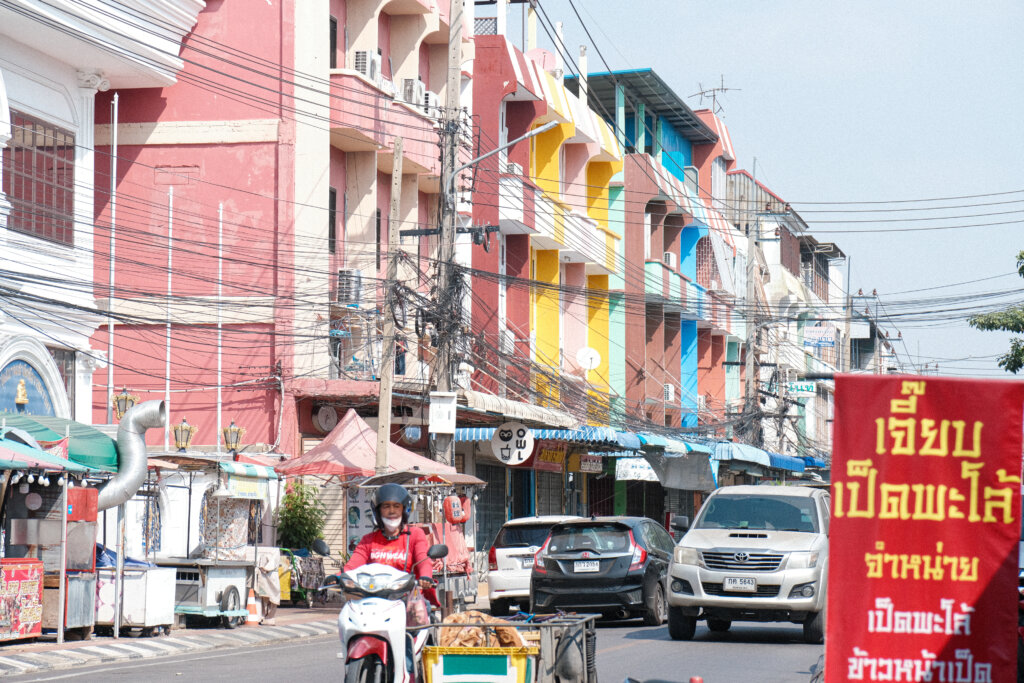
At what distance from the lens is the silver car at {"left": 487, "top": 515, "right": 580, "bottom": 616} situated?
73.0ft

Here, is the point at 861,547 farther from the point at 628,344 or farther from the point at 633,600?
the point at 628,344

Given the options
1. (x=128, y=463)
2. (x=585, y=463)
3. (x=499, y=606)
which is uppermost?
(x=128, y=463)

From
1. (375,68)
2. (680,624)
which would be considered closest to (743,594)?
(680,624)

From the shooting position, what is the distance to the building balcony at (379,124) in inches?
1131

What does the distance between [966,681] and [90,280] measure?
2127 centimetres

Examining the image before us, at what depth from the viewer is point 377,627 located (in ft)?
28.9

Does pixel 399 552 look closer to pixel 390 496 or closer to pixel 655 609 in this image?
pixel 390 496

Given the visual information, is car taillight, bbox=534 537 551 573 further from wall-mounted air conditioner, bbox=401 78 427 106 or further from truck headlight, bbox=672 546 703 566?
wall-mounted air conditioner, bbox=401 78 427 106

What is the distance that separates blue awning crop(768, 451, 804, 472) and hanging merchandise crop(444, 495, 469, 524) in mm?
25838

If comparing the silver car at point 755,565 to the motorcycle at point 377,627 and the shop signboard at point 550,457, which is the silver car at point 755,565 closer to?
the motorcycle at point 377,627

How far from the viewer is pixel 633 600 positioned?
773 inches

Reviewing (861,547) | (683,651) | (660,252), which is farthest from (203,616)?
(660,252)

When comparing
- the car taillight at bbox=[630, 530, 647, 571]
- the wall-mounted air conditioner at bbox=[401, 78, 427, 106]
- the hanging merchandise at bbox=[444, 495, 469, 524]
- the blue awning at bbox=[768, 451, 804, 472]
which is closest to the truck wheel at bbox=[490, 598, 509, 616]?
the hanging merchandise at bbox=[444, 495, 469, 524]

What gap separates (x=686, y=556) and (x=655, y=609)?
9.28ft
